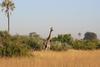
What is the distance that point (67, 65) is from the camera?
1458cm

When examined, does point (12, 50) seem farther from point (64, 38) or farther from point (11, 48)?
point (64, 38)

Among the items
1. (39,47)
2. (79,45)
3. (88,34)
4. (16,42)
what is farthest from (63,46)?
(88,34)

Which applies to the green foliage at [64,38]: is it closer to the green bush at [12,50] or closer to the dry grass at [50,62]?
the green bush at [12,50]

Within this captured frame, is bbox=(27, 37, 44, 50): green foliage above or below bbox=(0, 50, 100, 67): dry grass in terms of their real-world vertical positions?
above

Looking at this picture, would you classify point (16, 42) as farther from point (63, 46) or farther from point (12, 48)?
point (63, 46)

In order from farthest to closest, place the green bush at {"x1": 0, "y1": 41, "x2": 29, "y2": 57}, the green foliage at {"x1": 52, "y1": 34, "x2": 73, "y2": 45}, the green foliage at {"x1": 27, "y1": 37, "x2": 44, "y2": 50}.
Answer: the green foliage at {"x1": 52, "y1": 34, "x2": 73, "y2": 45} < the green foliage at {"x1": 27, "y1": 37, "x2": 44, "y2": 50} < the green bush at {"x1": 0, "y1": 41, "x2": 29, "y2": 57}

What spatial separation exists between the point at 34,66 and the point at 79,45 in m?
28.6

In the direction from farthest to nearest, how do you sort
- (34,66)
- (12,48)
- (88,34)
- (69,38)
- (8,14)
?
(88,34) < (8,14) < (69,38) < (12,48) < (34,66)

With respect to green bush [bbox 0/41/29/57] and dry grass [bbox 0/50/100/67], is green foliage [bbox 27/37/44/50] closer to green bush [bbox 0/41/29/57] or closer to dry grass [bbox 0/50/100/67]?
green bush [bbox 0/41/29/57]

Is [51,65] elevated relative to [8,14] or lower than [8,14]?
lower

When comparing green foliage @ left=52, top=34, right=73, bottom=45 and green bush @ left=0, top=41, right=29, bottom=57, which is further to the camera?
green foliage @ left=52, top=34, right=73, bottom=45

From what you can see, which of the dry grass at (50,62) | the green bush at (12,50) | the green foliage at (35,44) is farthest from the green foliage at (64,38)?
the dry grass at (50,62)

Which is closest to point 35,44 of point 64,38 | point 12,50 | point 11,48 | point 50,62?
point 11,48

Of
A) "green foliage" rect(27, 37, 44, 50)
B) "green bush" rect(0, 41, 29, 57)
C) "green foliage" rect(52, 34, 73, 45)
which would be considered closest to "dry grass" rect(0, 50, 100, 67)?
"green bush" rect(0, 41, 29, 57)
